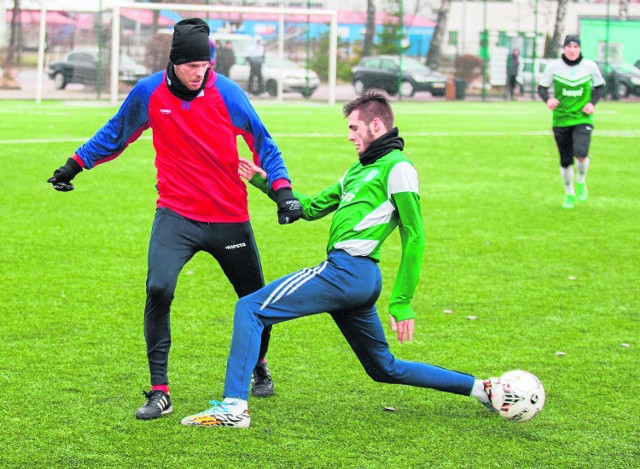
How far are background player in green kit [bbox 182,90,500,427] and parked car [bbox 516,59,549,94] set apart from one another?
40448 millimetres

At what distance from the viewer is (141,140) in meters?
22.4

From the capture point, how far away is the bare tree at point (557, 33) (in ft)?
156

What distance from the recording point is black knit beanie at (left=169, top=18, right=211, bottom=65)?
5.66 meters

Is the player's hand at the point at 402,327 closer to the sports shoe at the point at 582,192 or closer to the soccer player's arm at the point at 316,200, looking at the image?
the soccer player's arm at the point at 316,200

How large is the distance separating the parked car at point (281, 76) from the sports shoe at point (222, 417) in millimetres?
30435

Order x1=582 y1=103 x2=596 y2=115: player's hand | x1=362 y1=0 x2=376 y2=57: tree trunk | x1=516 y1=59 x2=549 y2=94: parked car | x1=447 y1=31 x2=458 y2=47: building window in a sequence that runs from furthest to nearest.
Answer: x1=447 y1=31 x2=458 y2=47: building window
x1=516 y1=59 x2=549 y2=94: parked car
x1=362 y1=0 x2=376 y2=57: tree trunk
x1=582 y1=103 x2=596 y2=115: player's hand

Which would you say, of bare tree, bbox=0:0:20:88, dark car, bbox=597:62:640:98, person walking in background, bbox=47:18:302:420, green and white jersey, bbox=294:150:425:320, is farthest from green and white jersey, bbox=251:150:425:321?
dark car, bbox=597:62:640:98

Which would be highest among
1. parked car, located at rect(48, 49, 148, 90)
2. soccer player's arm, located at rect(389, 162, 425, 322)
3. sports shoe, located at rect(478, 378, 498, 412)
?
parked car, located at rect(48, 49, 148, 90)

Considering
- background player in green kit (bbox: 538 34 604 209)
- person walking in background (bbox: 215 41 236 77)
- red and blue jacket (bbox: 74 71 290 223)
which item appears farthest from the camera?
person walking in background (bbox: 215 41 236 77)

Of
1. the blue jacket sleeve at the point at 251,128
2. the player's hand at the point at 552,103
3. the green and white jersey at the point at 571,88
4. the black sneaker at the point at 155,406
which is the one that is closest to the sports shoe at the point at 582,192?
the green and white jersey at the point at 571,88

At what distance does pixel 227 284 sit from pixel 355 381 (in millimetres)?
2998

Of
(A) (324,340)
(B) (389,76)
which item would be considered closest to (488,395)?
(A) (324,340)

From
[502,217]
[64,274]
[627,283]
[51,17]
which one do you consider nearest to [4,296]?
[64,274]

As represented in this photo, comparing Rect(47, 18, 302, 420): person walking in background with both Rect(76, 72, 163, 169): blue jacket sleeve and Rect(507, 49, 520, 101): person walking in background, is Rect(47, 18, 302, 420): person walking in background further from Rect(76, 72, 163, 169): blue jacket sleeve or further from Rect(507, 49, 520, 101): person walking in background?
Rect(507, 49, 520, 101): person walking in background
